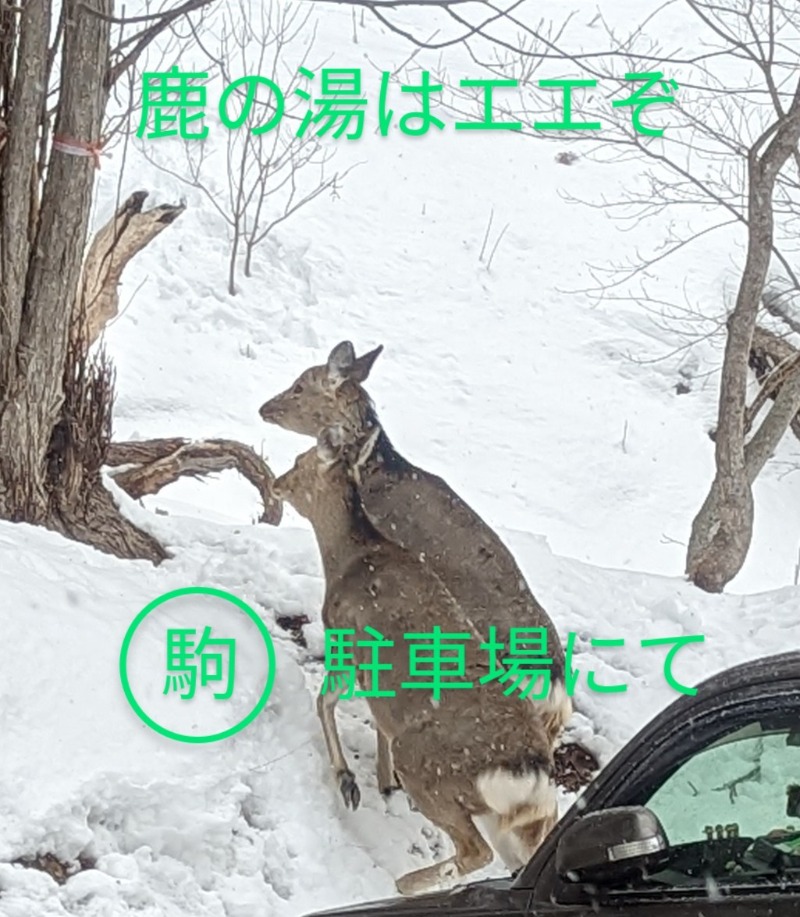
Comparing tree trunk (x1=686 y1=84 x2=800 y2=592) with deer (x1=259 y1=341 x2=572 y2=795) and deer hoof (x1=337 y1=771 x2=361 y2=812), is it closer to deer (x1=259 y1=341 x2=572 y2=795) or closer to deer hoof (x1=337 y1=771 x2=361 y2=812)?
deer (x1=259 y1=341 x2=572 y2=795)

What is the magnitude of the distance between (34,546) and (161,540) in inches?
46.2

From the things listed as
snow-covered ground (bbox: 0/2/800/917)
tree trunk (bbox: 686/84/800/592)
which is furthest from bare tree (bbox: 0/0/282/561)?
tree trunk (bbox: 686/84/800/592)

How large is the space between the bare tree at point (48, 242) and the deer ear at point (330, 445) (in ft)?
3.71

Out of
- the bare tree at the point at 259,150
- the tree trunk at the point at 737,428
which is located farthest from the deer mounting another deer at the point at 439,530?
the bare tree at the point at 259,150

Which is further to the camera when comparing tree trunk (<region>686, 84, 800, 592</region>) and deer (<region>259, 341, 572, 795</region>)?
tree trunk (<region>686, 84, 800, 592</region>)

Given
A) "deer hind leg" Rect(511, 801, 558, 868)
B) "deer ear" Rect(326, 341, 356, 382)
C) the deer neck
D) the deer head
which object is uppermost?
"deer ear" Rect(326, 341, 356, 382)

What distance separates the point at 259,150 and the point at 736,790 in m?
17.9

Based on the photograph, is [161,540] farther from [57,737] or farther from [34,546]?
[57,737]

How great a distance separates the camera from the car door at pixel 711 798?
2.72m

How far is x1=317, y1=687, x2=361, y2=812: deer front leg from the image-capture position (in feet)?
18.0

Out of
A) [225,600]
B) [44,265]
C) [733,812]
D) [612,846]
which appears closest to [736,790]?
[733,812]

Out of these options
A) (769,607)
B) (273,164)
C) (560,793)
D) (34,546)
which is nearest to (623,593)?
(769,607)

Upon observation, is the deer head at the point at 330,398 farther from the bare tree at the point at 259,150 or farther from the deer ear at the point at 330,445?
the bare tree at the point at 259,150

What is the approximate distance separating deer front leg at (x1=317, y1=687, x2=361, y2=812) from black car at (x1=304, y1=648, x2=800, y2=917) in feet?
8.34
